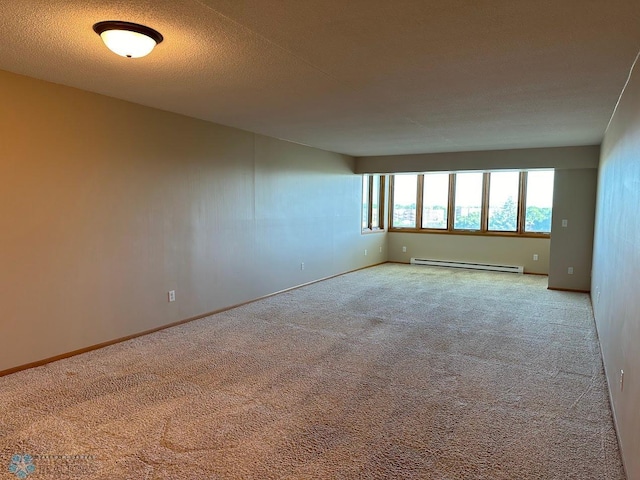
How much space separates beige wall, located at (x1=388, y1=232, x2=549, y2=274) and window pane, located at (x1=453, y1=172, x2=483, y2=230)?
31cm

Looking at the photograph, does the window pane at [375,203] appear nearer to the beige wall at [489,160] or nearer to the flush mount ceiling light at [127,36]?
the beige wall at [489,160]

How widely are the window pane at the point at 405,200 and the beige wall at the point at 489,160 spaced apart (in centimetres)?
188

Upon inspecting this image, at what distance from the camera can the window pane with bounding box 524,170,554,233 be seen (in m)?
7.82

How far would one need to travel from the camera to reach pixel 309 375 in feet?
10.3

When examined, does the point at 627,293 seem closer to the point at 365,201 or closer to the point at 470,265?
the point at 470,265

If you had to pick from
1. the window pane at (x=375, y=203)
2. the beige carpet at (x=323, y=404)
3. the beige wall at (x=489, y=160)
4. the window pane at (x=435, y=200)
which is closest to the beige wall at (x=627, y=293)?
the beige carpet at (x=323, y=404)

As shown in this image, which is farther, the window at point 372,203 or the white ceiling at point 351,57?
the window at point 372,203

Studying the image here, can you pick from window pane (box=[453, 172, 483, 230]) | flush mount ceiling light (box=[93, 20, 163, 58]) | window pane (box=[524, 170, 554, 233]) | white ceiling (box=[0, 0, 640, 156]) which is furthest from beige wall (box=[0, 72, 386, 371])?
window pane (box=[524, 170, 554, 233])

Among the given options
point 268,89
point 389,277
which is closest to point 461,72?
point 268,89

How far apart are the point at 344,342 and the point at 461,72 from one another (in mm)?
2502

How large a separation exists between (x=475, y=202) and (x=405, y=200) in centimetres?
153

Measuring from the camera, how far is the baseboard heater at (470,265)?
26.2 feet

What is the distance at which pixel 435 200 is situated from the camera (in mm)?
9055

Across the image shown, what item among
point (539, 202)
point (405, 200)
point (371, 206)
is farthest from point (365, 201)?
point (539, 202)
